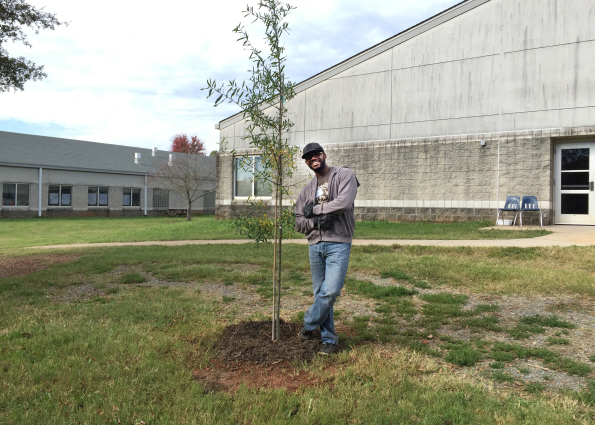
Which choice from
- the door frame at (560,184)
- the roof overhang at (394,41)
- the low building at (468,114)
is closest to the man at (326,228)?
the low building at (468,114)

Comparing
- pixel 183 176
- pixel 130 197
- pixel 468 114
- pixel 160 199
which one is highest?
pixel 468 114

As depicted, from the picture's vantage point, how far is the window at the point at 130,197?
38062 mm

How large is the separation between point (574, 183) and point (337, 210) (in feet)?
41.7

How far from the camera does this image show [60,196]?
3397 cm

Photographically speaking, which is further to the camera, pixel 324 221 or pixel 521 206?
pixel 521 206

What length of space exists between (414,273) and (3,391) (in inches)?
240

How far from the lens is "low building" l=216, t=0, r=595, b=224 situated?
13547 millimetres

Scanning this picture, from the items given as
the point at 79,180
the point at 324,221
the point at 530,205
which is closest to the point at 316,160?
the point at 324,221

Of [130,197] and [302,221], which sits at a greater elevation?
[130,197]

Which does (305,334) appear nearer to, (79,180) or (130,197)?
(79,180)

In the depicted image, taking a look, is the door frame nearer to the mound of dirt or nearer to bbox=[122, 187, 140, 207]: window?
the mound of dirt

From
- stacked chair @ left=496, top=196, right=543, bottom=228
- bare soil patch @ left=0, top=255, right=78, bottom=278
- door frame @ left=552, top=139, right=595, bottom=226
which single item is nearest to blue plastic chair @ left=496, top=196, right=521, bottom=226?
stacked chair @ left=496, top=196, right=543, bottom=228

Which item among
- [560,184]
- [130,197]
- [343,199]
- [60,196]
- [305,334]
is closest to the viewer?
[343,199]

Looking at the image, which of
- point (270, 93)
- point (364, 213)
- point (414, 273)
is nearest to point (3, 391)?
point (270, 93)
